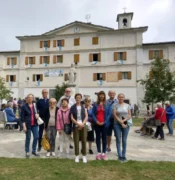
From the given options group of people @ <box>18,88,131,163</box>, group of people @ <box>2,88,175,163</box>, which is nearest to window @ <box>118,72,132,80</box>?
group of people @ <box>2,88,175,163</box>

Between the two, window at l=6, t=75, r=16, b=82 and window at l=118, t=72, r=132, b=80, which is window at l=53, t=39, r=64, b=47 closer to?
window at l=6, t=75, r=16, b=82

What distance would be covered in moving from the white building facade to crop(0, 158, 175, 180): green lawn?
88.4 feet

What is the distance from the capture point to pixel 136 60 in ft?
105

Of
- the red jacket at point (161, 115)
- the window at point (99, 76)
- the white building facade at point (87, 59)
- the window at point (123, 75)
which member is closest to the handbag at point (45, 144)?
the red jacket at point (161, 115)

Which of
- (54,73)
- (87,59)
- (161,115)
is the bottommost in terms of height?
(161,115)

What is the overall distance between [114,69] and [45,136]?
2732 cm

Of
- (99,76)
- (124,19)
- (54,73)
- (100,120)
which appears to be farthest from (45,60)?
(100,120)

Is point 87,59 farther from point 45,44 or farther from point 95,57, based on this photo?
point 45,44

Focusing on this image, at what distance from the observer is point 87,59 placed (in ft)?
111

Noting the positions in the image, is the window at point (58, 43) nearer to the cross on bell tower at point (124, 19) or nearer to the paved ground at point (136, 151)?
the cross on bell tower at point (124, 19)

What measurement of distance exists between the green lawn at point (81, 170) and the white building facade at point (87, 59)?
88.4ft

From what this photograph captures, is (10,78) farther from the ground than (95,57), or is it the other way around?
(95,57)

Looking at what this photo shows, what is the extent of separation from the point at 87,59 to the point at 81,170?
2962cm

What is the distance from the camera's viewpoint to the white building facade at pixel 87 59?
104 feet
